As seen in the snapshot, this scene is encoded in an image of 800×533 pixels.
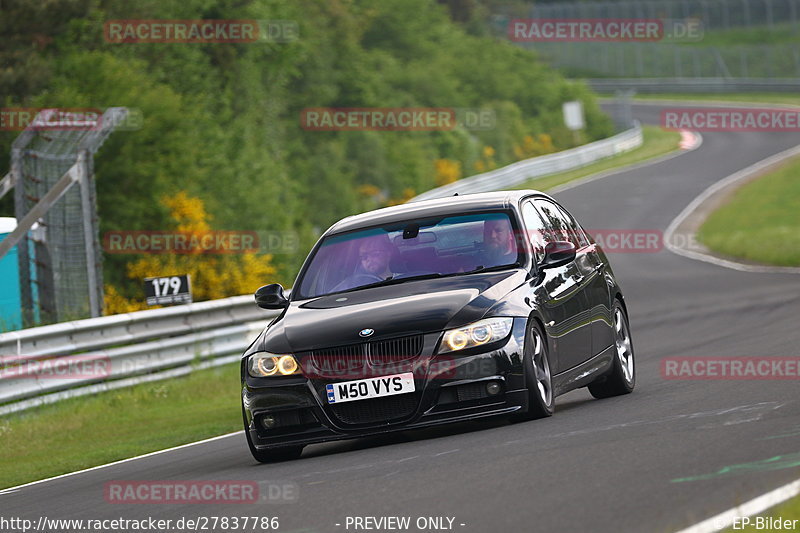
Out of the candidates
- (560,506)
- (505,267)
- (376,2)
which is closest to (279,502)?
(560,506)

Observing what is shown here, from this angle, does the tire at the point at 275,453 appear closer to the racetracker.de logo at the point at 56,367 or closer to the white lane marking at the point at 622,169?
the racetracker.de logo at the point at 56,367

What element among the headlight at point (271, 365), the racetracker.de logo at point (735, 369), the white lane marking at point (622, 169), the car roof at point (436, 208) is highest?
the white lane marking at point (622, 169)

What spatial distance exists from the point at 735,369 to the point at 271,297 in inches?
164

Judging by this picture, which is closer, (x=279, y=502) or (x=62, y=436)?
(x=279, y=502)

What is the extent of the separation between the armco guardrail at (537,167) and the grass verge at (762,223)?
837 cm

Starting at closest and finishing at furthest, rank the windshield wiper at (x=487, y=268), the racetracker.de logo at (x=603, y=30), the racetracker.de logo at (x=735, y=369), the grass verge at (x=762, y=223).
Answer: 1. the windshield wiper at (x=487, y=268)
2. the racetracker.de logo at (x=735, y=369)
3. the grass verge at (x=762, y=223)
4. the racetracker.de logo at (x=603, y=30)

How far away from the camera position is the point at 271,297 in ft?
35.3

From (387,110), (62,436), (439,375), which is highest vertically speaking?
(387,110)

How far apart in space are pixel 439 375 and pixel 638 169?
5318cm

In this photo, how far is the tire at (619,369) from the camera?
11.8 meters

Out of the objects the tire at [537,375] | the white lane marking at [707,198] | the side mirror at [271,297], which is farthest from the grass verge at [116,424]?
the white lane marking at [707,198]

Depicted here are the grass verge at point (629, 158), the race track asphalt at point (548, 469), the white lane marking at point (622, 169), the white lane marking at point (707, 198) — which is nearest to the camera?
the race track asphalt at point (548, 469)

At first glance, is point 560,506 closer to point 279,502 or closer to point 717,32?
point 279,502

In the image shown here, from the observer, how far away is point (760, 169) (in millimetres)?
58156
